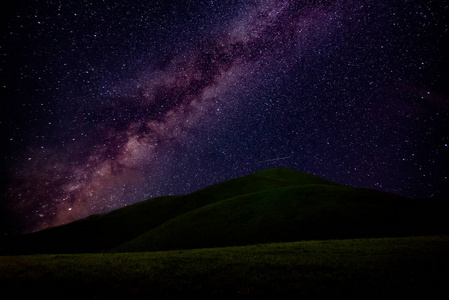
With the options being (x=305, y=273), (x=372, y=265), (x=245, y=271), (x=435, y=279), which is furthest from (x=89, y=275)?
(x=435, y=279)

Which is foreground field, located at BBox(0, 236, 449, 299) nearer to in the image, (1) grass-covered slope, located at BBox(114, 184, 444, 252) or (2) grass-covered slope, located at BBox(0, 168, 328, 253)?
(1) grass-covered slope, located at BBox(114, 184, 444, 252)

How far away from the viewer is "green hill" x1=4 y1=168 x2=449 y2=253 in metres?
32.5

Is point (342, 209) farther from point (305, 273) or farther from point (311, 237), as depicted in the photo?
point (305, 273)

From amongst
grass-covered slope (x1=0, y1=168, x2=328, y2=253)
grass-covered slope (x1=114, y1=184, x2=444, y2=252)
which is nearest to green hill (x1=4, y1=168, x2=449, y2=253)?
grass-covered slope (x1=114, y1=184, x2=444, y2=252)

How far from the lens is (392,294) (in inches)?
310

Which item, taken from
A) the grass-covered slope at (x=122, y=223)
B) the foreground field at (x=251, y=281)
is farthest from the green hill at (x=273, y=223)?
the foreground field at (x=251, y=281)

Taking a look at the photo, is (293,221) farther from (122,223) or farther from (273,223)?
(122,223)

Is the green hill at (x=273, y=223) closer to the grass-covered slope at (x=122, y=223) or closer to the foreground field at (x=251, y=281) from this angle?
the grass-covered slope at (x=122, y=223)

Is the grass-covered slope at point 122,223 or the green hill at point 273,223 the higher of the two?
the grass-covered slope at point 122,223

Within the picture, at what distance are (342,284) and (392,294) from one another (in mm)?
1633

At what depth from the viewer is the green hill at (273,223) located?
32.5 metres

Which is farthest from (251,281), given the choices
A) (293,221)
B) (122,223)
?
(122,223)

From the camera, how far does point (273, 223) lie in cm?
3825

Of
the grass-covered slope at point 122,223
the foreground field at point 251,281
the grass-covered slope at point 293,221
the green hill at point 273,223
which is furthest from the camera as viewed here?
the grass-covered slope at point 122,223
